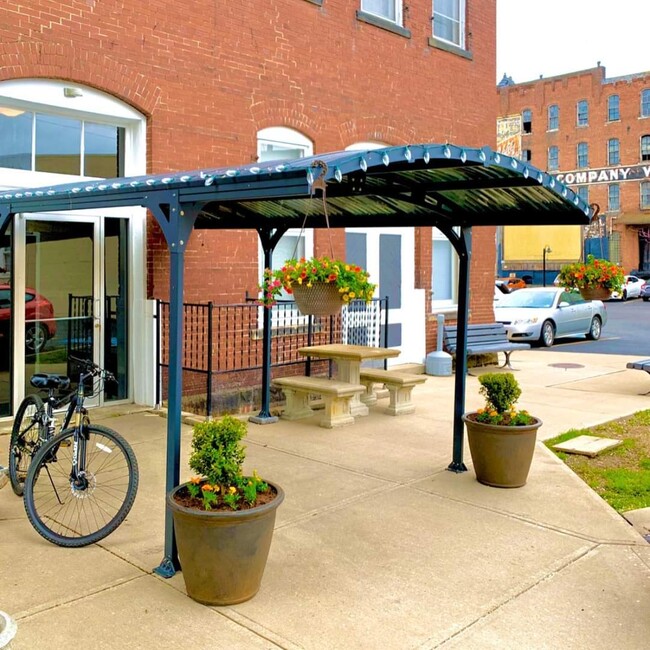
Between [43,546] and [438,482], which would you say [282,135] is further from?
[43,546]

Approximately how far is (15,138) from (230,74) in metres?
2.89

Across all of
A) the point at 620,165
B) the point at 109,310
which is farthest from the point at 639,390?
the point at 620,165

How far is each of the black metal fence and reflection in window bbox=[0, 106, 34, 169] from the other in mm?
2141

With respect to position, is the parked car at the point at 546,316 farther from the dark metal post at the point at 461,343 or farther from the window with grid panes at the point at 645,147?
the window with grid panes at the point at 645,147

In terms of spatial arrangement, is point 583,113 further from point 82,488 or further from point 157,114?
point 82,488

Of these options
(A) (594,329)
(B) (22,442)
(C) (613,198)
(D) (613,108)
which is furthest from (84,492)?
(D) (613,108)

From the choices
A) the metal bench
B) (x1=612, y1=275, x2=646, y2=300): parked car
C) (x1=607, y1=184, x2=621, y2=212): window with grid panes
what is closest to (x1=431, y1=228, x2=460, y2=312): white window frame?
the metal bench

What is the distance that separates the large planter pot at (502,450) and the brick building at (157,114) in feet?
13.5

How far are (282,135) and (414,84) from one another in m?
3.21

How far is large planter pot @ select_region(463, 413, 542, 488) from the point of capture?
6160 millimetres

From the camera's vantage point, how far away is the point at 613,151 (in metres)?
52.6

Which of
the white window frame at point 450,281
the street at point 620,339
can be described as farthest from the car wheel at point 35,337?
the street at point 620,339

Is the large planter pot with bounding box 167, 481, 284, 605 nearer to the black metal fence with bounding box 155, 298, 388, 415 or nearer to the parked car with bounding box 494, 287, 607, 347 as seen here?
the black metal fence with bounding box 155, 298, 388, 415

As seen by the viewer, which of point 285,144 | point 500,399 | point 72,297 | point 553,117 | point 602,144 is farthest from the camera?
point 553,117
